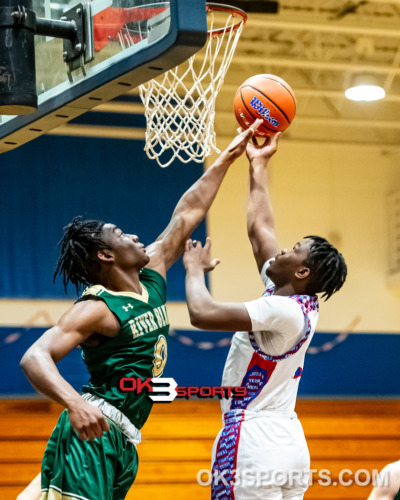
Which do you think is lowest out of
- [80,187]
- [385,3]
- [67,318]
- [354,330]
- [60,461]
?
[354,330]

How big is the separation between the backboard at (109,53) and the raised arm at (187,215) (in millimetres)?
882

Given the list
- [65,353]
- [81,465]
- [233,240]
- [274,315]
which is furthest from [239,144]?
[233,240]

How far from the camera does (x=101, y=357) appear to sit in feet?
12.2

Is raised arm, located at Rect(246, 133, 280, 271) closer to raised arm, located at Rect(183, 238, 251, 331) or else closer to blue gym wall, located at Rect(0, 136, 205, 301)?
raised arm, located at Rect(183, 238, 251, 331)

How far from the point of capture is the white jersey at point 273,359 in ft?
13.1

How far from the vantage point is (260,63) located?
400 inches

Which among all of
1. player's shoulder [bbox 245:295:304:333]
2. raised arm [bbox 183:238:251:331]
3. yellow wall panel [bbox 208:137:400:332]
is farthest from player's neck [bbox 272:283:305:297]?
yellow wall panel [bbox 208:137:400:332]

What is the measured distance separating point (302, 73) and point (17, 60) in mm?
8205

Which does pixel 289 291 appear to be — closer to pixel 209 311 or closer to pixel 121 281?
pixel 209 311

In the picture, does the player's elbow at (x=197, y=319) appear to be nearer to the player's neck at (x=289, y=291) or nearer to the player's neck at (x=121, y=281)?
the player's neck at (x=121, y=281)

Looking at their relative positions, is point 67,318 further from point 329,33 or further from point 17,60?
point 329,33

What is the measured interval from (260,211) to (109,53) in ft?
5.61

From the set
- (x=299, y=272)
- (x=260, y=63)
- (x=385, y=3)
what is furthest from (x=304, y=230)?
(x=299, y=272)

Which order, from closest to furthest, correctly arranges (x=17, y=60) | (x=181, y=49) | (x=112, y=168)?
(x=181, y=49) → (x=17, y=60) → (x=112, y=168)
